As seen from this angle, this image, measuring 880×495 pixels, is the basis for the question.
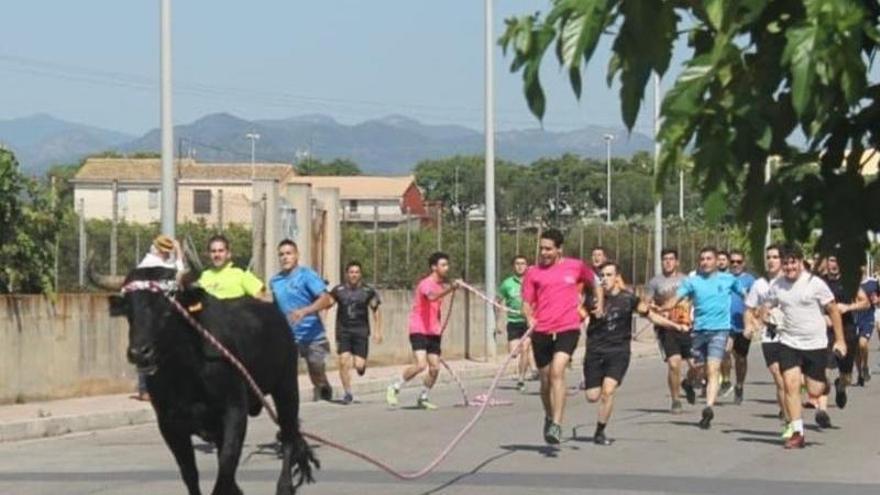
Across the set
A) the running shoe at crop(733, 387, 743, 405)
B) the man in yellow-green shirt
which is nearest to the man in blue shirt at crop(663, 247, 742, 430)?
the running shoe at crop(733, 387, 743, 405)

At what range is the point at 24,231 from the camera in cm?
2336

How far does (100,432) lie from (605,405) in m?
5.83

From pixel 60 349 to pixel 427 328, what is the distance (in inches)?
181

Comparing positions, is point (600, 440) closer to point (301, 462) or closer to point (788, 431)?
point (788, 431)

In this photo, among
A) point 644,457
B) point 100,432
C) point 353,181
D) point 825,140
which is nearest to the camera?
point 825,140

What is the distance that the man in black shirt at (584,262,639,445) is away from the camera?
17828 millimetres

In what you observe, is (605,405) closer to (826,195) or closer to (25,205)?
(25,205)

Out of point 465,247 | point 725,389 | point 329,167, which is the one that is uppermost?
point 329,167

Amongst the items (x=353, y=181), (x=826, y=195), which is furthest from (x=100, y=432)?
(x=353, y=181)

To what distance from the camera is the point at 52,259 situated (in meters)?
23.8

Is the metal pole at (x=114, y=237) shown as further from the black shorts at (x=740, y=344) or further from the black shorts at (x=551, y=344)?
the black shorts at (x=551, y=344)

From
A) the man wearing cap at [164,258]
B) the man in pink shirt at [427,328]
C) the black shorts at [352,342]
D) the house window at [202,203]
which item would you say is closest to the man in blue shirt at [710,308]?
the man in pink shirt at [427,328]

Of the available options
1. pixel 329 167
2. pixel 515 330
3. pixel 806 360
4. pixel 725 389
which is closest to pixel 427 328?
pixel 515 330

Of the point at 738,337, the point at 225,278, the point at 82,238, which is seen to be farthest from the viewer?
the point at 82,238
